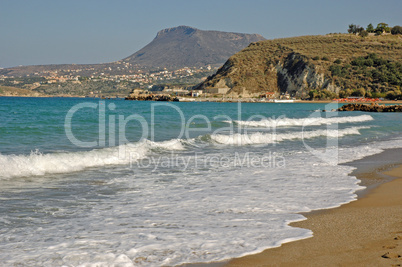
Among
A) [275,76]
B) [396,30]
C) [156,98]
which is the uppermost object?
[396,30]

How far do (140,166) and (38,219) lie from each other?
5.11m

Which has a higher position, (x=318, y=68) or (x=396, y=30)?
(x=396, y=30)

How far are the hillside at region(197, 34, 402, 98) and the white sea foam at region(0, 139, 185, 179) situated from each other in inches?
3857

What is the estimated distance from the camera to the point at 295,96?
384 feet

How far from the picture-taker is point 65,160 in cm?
1038

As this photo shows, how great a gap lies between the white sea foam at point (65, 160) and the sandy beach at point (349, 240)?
20.3 ft

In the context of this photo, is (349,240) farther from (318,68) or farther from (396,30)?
(396,30)

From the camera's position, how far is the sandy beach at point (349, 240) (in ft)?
13.3

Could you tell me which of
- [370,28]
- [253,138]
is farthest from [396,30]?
[253,138]

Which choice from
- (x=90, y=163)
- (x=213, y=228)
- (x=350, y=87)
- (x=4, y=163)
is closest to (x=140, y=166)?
(x=90, y=163)

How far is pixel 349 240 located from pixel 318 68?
113 m

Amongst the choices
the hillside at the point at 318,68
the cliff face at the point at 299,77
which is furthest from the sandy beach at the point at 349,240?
the cliff face at the point at 299,77

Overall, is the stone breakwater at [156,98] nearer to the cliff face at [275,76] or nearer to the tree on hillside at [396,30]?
the cliff face at [275,76]

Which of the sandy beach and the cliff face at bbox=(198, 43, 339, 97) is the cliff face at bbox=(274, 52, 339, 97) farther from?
the sandy beach
